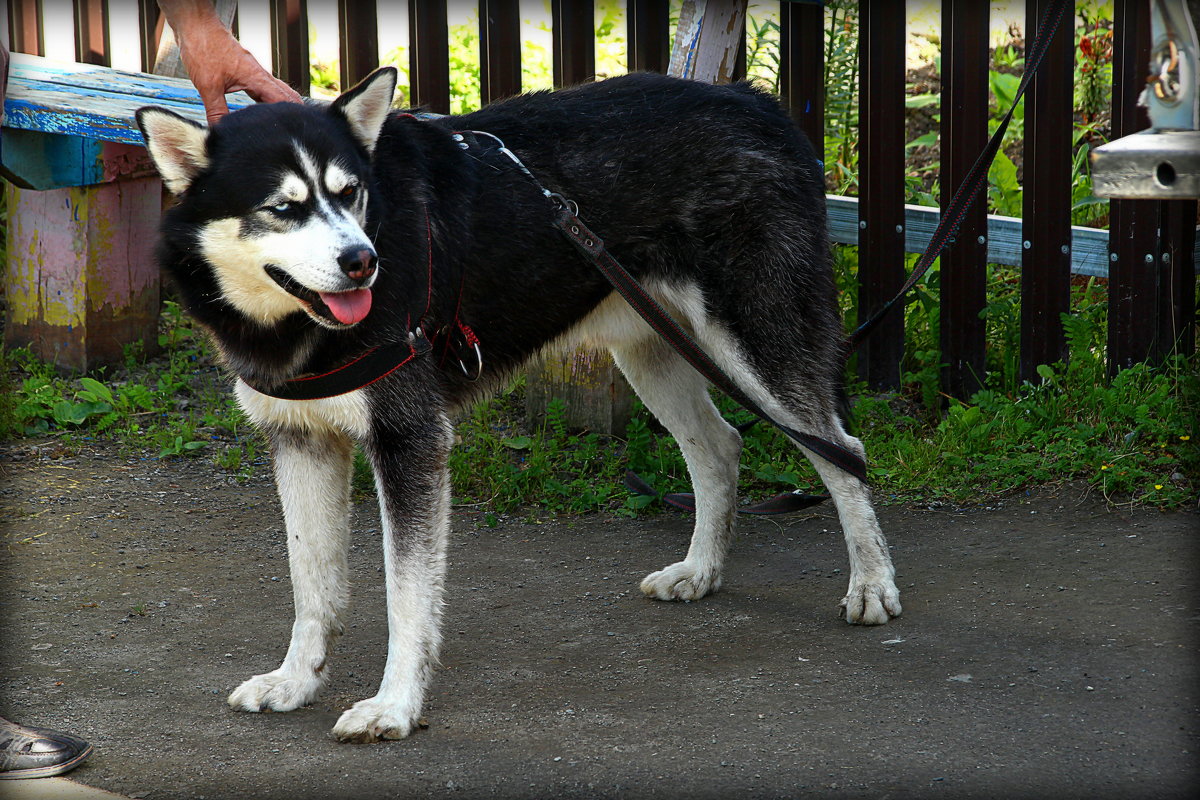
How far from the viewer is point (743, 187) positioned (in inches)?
142

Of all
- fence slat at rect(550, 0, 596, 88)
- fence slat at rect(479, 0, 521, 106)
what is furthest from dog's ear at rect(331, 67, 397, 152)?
fence slat at rect(479, 0, 521, 106)

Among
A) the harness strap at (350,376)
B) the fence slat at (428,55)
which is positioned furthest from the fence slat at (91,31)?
the harness strap at (350,376)

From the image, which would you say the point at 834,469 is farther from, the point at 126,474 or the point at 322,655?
the point at 126,474

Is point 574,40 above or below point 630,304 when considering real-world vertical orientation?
above

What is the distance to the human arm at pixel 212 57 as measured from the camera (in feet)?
11.0

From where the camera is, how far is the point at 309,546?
324cm

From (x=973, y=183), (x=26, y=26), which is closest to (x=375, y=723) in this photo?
(x=973, y=183)

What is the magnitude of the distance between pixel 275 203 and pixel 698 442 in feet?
5.67

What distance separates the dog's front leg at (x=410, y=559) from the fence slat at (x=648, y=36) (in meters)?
2.63

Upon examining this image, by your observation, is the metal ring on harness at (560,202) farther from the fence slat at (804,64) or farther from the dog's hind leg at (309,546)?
the fence slat at (804,64)

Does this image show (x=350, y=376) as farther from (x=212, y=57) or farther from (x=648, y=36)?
(x=648, y=36)

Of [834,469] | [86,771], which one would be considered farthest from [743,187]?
[86,771]

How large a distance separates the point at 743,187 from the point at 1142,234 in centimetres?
202

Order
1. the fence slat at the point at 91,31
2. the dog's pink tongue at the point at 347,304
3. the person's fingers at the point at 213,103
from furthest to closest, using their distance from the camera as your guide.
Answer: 1. the fence slat at the point at 91,31
2. the person's fingers at the point at 213,103
3. the dog's pink tongue at the point at 347,304
